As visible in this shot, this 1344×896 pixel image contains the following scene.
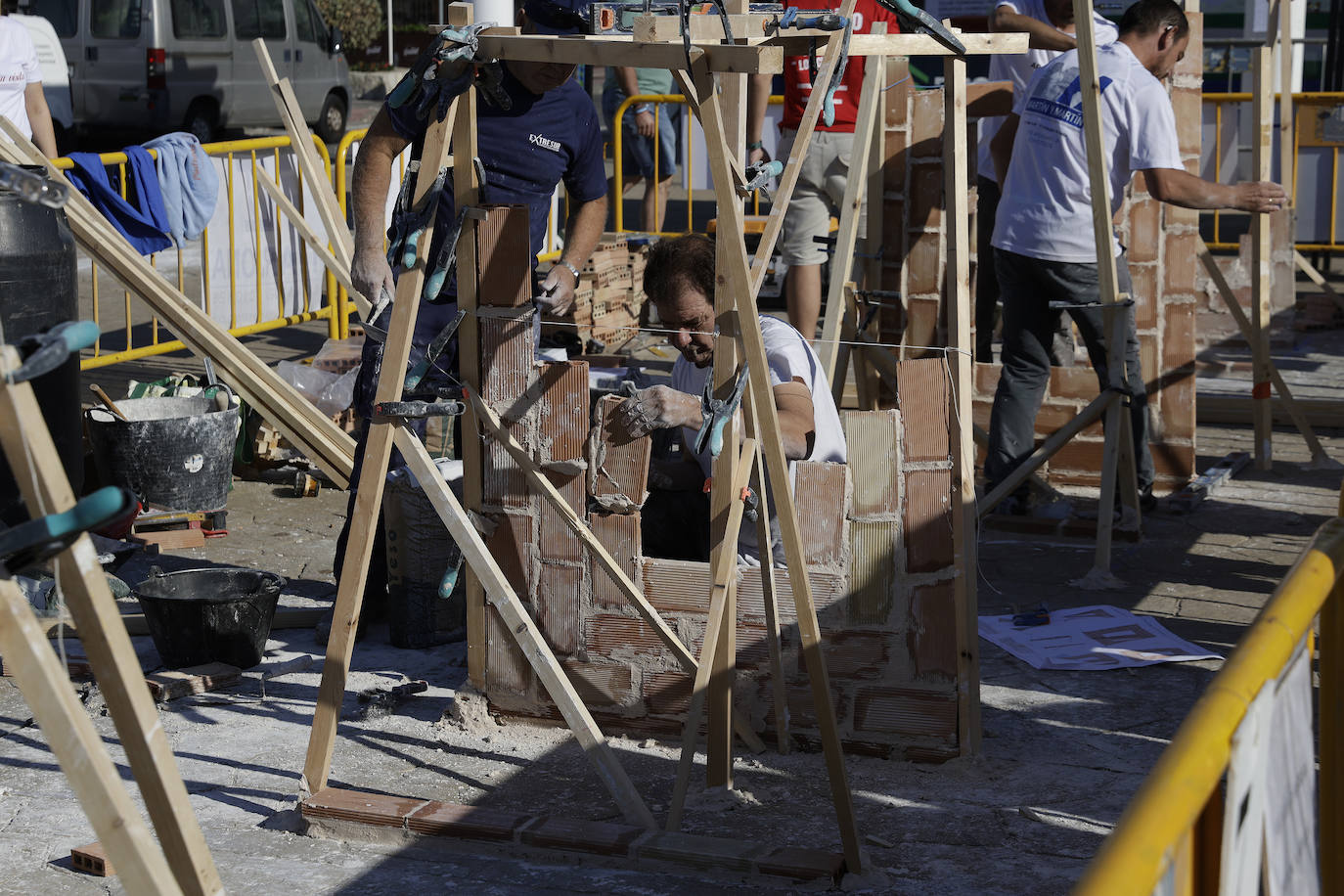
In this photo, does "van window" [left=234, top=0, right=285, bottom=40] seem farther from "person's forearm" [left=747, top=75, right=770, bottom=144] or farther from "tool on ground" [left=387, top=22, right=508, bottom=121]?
"tool on ground" [left=387, top=22, right=508, bottom=121]

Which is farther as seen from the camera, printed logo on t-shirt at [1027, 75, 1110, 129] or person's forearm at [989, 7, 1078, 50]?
person's forearm at [989, 7, 1078, 50]

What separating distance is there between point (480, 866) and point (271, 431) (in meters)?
4.13

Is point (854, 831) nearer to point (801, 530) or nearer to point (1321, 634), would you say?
point (801, 530)

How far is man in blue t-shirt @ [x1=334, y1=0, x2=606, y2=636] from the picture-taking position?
4.30 m

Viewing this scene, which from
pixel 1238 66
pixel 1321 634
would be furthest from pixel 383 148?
pixel 1238 66

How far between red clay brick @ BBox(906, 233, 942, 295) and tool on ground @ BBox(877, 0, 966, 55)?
2.14 meters

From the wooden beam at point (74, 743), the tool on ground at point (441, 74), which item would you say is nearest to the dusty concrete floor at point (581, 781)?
the wooden beam at point (74, 743)

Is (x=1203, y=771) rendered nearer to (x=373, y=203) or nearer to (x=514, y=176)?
(x=373, y=203)

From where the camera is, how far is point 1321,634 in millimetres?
2467

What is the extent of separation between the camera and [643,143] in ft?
37.3

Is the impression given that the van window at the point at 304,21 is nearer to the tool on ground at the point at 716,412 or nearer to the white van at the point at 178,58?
the white van at the point at 178,58

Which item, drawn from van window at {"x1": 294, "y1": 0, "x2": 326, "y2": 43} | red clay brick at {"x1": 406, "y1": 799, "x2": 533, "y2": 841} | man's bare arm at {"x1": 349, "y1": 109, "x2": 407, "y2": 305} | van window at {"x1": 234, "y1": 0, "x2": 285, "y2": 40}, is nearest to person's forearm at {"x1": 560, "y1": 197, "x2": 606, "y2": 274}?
man's bare arm at {"x1": 349, "y1": 109, "x2": 407, "y2": 305}

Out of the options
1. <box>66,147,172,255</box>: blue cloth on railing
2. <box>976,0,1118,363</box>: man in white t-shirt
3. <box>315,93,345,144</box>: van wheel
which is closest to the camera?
<box>976,0,1118,363</box>: man in white t-shirt

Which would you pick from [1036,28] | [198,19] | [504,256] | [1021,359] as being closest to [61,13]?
[198,19]
